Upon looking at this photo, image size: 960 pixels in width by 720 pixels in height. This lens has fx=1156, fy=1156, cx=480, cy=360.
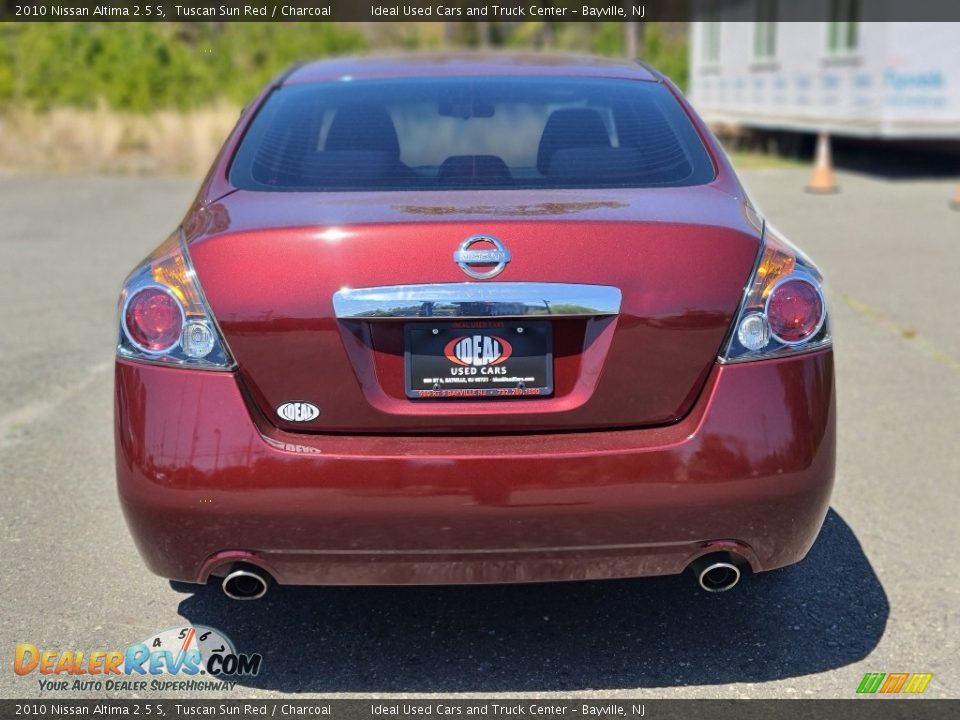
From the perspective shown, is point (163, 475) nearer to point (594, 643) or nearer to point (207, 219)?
point (207, 219)

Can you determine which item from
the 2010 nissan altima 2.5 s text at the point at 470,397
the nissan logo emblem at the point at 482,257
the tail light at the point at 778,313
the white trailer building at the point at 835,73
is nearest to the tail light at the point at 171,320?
the 2010 nissan altima 2.5 s text at the point at 470,397

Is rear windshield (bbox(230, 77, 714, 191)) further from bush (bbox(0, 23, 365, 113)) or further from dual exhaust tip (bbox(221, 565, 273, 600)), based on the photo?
bush (bbox(0, 23, 365, 113))

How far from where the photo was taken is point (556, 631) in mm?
3322

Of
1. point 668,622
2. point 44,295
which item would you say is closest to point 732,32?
point 44,295

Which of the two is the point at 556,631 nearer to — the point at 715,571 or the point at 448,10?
the point at 715,571

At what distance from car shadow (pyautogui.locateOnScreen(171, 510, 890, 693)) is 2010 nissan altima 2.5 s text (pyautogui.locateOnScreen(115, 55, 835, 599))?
0.40m

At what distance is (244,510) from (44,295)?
20.5 feet

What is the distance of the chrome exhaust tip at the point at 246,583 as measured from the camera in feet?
9.18

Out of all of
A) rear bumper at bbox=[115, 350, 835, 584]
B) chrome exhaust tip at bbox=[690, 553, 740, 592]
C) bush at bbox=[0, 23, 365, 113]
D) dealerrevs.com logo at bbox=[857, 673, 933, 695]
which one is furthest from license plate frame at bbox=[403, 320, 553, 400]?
bush at bbox=[0, 23, 365, 113]

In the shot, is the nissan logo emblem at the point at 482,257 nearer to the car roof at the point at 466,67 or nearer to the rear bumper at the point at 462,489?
the rear bumper at the point at 462,489

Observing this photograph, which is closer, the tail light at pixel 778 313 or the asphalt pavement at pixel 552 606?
the tail light at pixel 778 313

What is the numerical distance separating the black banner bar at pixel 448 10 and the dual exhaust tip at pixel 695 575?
9.49 meters


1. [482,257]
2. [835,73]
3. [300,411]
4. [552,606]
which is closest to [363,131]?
[482,257]

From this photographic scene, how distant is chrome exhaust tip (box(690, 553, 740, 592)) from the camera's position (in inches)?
111
